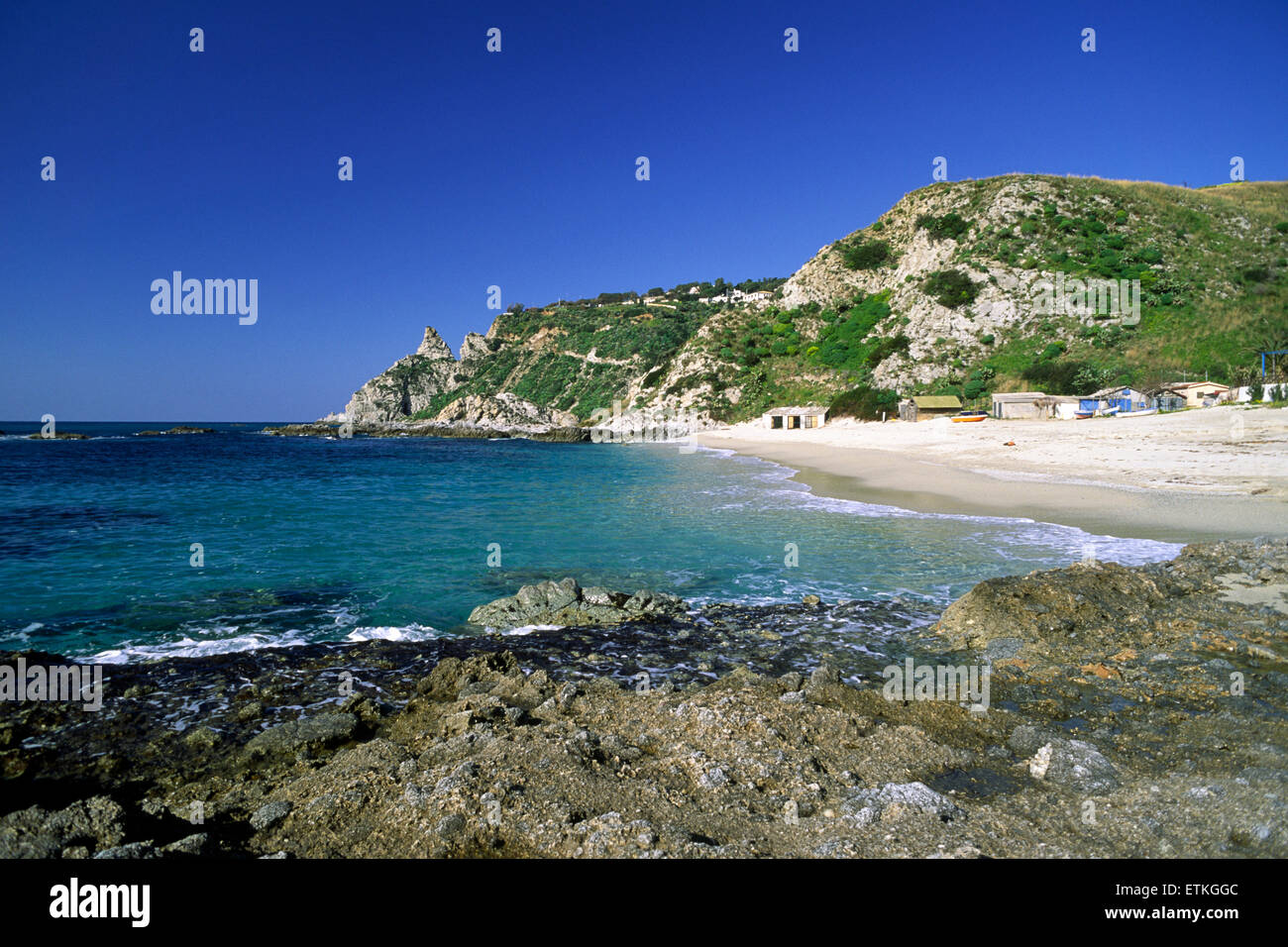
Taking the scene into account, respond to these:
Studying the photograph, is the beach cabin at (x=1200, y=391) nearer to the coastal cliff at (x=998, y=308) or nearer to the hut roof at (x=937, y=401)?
the coastal cliff at (x=998, y=308)

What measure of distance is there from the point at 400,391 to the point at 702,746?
131750 millimetres

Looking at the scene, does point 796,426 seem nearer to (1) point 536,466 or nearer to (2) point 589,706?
(1) point 536,466

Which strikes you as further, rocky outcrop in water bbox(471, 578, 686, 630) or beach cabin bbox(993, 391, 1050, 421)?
beach cabin bbox(993, 391, 1050, 421)

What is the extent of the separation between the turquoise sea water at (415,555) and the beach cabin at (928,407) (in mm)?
29023

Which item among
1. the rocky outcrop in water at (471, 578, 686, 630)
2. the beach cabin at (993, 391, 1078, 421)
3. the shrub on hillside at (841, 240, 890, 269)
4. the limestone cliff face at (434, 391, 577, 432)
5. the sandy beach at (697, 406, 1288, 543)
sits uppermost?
the shrub on hillside at (841, 240, 890, 269)

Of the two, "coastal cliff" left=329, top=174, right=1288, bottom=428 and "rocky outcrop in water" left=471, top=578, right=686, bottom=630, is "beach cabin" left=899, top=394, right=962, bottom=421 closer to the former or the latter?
"coastal cliff" left=329, top=174, right=1288, bottom=428

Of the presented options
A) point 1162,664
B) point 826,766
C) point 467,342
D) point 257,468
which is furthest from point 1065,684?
point 467,342

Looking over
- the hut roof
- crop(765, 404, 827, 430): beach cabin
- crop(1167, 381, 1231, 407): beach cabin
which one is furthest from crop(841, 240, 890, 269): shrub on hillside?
crop(1167, 381, 1231, 407): beach cabin

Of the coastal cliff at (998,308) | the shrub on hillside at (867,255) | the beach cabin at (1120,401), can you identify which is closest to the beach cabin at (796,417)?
the coastal cliff at (998,308)

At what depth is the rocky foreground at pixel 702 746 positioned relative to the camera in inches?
149

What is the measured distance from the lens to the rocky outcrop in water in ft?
31.8

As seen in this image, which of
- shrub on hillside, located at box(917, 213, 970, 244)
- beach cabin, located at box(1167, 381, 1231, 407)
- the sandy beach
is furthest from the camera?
shrub on hillside, located at box(917, 213, 970, 244)

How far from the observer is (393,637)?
901 cm

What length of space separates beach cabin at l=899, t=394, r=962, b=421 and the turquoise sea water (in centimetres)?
2902
